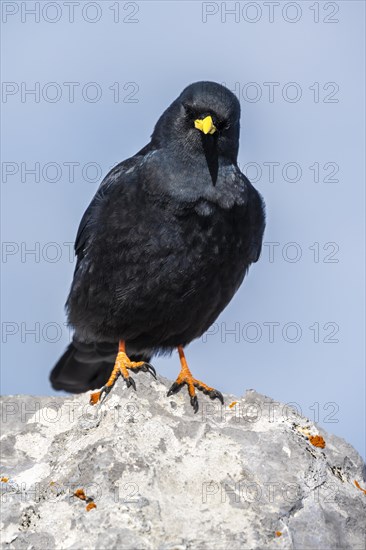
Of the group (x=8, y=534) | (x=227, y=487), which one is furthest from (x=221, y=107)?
(x=8, y=534)

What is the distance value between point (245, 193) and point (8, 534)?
390 cm

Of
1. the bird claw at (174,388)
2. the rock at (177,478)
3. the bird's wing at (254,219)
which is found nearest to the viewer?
the rock at (177,478)

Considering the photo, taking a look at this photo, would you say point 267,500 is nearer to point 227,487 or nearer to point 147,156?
point 227,487

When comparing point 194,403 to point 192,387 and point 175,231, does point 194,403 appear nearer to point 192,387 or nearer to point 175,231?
point 192,387

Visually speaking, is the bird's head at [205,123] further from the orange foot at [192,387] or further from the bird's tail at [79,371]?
the bird's tail at [79,371]

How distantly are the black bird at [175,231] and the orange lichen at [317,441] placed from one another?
1.41 m

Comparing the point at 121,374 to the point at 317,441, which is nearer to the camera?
the point at 317,441

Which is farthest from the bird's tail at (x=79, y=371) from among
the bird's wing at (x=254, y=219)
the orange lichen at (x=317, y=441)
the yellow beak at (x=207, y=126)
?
the orange lichen at (x=317, y=441)

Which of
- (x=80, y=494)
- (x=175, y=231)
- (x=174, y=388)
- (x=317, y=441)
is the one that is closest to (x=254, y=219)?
(x=175, y=231)

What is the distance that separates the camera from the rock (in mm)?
5113

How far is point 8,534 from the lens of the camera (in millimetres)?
5199

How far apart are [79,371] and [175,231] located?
285cm

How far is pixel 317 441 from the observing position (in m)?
6.18

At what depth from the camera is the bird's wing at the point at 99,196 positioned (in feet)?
27.0
